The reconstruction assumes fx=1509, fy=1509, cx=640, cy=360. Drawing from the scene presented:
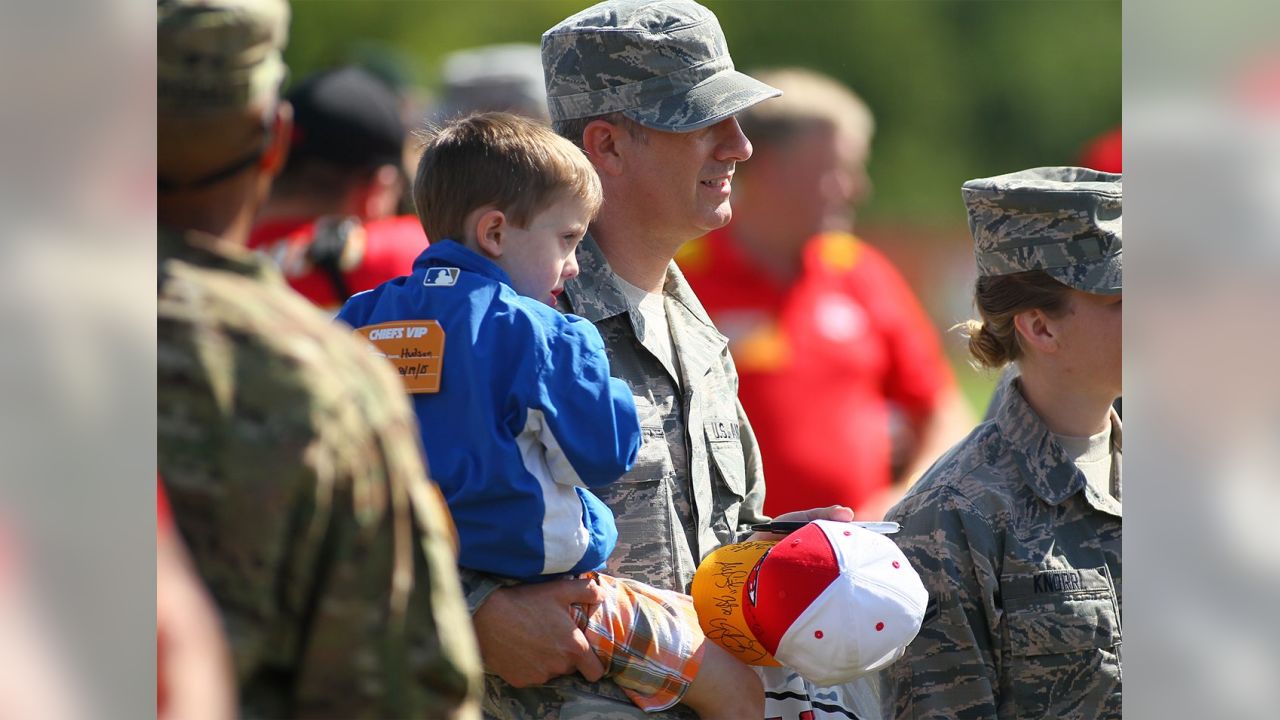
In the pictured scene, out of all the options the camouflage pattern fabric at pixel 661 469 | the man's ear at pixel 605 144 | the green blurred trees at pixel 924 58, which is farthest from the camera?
the green blurred trees at pixel 924 58

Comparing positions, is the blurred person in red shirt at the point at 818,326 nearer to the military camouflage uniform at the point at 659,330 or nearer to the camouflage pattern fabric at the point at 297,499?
the military camouflage uniform at the point at 659,330

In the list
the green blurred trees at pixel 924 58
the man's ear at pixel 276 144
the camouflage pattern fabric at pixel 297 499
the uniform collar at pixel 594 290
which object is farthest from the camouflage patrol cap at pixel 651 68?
the green blurred trees at pixel 924 58

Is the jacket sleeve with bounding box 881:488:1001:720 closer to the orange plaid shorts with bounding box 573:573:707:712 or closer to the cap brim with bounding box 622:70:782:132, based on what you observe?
the orange plaid shorts with bounding box 573:573:707:712

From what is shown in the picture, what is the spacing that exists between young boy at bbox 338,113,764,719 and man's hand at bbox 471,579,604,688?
0.02 meters

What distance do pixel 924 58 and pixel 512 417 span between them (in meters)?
9.22

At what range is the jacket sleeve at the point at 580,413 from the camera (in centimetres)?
202

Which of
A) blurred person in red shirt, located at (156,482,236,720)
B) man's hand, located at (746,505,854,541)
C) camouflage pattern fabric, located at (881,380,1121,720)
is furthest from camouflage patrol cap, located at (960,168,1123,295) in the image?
blurred person in red shirt, located at (156,482,236,720)

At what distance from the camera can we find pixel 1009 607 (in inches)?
96.5

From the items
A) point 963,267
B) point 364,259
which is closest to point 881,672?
point 364,259

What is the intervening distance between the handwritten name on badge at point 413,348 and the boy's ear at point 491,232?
0.49 feet

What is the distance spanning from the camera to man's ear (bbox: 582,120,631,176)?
249cm

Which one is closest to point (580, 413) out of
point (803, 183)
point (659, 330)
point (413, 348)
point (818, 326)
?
point (413, 348)
